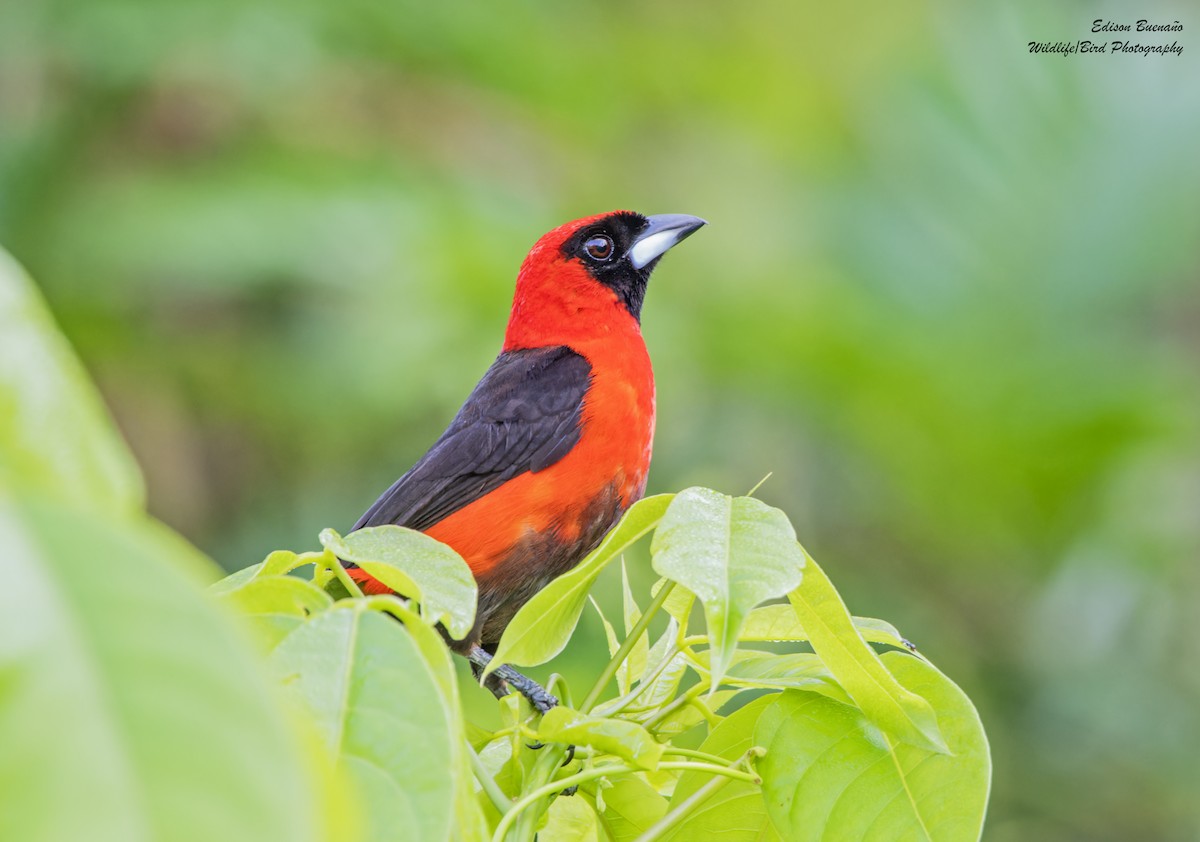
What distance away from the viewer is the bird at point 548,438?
2.82m

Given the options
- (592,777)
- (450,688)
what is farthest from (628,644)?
(450,688)

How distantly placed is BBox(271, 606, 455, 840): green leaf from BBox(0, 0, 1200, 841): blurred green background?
3.50 metres

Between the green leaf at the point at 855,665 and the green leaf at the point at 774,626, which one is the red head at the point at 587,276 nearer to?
the green leaf at the point at 774,626

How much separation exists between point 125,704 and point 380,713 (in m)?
0.30

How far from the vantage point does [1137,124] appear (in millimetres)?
5359

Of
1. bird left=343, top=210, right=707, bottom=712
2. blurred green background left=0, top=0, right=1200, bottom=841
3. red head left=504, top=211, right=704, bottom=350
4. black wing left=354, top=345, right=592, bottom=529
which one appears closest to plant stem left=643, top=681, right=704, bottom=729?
bird left=343, top=210, right=707, bottom=712

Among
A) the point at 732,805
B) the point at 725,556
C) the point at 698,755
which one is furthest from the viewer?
the point at 732,805

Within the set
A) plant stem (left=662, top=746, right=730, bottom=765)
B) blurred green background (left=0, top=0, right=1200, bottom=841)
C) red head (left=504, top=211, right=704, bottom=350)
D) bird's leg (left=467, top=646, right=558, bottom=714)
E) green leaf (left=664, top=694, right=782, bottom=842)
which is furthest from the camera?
blurred green background (left=0, top=0, right=1200, bottom=841)

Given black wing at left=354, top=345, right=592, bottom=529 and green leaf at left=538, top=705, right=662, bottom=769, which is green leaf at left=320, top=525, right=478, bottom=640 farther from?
black wing at left=354, top=345, right=592, bottom=529

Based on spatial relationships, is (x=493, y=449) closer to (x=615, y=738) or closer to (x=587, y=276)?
(x=587, y=276)

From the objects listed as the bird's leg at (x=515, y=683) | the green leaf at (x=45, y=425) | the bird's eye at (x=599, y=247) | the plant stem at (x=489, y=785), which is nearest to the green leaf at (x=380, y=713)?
the green leaf at (x=45, y=425)

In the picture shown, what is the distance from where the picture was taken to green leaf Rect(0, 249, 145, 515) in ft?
2.16

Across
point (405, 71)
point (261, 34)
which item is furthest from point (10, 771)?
point (405, 71)

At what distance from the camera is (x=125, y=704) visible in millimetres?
566
